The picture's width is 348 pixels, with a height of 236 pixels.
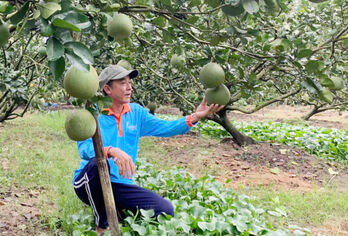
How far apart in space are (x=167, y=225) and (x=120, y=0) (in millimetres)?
1567

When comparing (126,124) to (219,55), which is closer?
(219,55)

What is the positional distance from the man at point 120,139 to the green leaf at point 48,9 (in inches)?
56.4

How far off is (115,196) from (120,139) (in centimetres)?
41

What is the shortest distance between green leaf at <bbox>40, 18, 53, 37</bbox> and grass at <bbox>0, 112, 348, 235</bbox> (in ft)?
7.03

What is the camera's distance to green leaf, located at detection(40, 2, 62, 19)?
1.03 m

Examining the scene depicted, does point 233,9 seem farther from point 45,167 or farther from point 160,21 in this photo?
point 45,167

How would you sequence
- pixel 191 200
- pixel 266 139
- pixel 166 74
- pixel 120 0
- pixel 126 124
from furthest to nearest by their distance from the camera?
pixel 266 139 → pixel 166 74 → pixel 191 200 → pixel 126 124 → pixel 120 0

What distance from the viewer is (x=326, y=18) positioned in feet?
15.0

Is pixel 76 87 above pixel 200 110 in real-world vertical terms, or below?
above

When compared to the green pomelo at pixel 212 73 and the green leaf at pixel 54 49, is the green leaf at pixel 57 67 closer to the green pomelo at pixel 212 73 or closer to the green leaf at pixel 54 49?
the green leaf at pixel 54 49

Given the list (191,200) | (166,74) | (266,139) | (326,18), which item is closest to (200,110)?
(191,200)

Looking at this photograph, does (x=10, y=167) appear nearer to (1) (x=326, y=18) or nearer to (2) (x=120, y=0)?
(2) (x=120, y=0)

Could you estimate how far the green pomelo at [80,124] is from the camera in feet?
5.47

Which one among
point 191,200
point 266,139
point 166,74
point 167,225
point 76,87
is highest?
point 76,87
